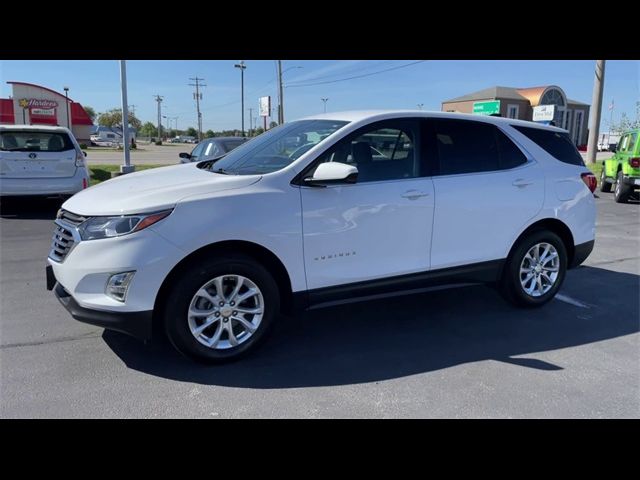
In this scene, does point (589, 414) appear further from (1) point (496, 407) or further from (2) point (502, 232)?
(2) point (502, 232)

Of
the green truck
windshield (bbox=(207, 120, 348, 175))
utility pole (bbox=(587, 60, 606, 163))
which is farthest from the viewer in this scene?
utility pole (bbox=(587, 60, 606, 163))

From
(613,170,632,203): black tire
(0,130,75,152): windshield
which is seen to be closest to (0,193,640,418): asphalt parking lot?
(0,130,75,152): windshield

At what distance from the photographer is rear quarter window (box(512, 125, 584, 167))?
16.8ft

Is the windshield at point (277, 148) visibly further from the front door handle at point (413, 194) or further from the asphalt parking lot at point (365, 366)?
the asphalt parking lot at point (365, 366)

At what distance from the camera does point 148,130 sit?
414 ft

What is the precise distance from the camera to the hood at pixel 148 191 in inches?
136

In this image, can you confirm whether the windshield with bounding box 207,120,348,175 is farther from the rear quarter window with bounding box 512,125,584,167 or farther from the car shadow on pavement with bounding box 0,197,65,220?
the car shadow on pavement with bounding box 0,197,65,220

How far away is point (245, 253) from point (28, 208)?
29.0ft

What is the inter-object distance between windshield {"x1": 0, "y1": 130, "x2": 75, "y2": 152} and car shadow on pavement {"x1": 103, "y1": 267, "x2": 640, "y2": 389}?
6.64 meters

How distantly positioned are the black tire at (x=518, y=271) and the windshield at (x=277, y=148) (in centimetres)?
215

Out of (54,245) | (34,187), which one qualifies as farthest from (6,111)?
(54,245)

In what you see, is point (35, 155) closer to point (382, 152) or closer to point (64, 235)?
point (64, 235)

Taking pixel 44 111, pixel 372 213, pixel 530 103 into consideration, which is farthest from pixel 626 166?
pixel 44 111

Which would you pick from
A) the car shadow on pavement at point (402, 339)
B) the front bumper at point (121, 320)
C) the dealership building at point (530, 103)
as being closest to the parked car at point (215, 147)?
the car shadow on pavement at point (402, 339)
